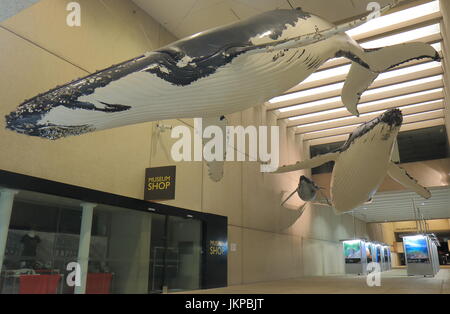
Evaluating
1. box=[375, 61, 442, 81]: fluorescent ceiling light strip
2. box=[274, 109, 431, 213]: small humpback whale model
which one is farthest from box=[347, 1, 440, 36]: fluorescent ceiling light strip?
box=[274, 109, 431, 213]: small humpback whale model

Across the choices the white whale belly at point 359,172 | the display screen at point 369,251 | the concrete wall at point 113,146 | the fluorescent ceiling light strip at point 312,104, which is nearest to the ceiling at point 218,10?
the concrete wall at point 113,146

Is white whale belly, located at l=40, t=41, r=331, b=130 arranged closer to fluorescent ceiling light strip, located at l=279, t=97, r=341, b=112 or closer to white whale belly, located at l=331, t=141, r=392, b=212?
white whale belly, located at l=331, t=141, r=392, b=212

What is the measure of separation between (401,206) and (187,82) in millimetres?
26016

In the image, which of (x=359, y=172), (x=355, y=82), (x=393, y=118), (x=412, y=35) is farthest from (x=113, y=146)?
(x=412, y=35)

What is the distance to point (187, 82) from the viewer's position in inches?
83.4

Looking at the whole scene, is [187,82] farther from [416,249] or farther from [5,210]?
[416,249]

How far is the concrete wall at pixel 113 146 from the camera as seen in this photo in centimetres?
635

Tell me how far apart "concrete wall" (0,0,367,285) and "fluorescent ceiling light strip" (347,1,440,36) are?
5.27 metres

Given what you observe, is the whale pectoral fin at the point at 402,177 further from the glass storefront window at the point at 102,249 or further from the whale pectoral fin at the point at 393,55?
the glass storefront window at the point at 102,249

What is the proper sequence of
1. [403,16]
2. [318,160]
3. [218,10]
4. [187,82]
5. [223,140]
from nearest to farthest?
[187,82], [223,140], [318,160], [218,10], [403,16]

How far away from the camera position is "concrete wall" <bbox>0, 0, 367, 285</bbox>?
6348mm

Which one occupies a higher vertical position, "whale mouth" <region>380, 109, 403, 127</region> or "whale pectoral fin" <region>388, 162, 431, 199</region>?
"whale mouth" <region>380, 109, 403, 127</region>

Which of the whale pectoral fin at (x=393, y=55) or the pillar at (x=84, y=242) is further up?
the whale pectoral fin at (x=393, y=55)

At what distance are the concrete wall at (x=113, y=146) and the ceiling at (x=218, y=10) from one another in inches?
14.4
